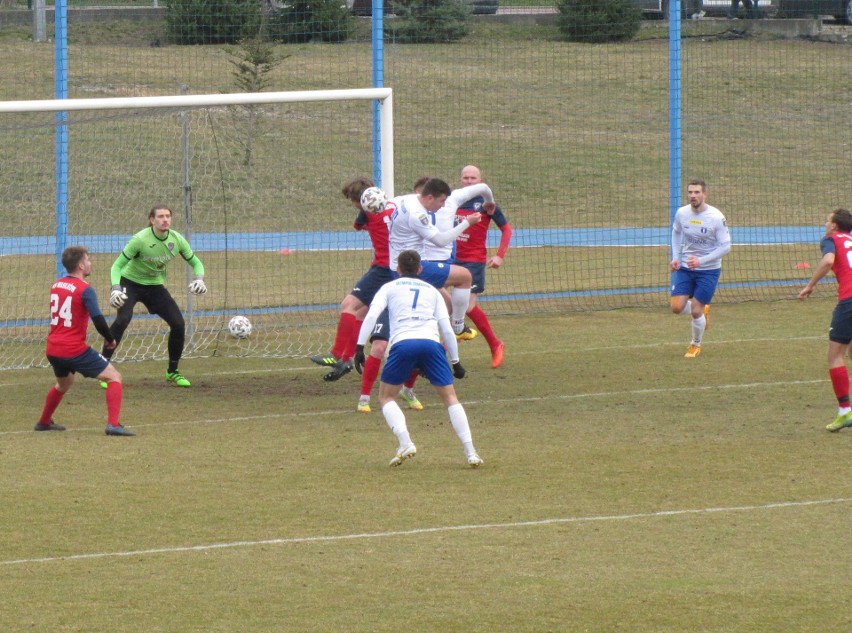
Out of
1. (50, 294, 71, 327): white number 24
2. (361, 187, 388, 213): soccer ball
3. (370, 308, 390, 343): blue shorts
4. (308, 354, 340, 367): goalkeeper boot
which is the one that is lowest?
(308, 354, 340, 367): goalkeeper boot

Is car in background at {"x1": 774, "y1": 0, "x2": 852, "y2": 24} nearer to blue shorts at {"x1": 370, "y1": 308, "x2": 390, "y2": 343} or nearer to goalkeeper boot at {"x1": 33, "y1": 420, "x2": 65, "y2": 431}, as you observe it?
blue shorts at {"x1": 370, "y1": 308, "x2": 390, "y2": 343}

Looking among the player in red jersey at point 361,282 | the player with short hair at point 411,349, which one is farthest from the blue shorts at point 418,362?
the player in red jersey at point 361,282

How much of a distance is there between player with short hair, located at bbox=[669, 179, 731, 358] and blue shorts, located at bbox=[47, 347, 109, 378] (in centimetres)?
670

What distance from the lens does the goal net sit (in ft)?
53.4

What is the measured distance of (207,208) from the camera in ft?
63.6

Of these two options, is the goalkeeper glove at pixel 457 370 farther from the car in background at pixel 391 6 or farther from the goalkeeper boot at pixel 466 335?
the car in background at pixel 391 6

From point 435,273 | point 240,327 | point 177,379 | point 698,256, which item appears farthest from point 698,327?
point 177,379

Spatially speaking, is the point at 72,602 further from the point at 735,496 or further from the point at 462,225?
the point at 462,225

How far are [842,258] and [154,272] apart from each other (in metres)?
6.75

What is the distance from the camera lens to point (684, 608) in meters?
6.85

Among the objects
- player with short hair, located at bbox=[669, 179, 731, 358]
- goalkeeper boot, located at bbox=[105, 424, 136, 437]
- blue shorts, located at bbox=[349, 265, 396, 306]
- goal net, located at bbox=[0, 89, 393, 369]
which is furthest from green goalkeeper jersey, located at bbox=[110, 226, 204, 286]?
player with short hair, located at bbox=[669, 179, 731, 358]

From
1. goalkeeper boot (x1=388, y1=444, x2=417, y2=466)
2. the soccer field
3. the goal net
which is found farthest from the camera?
the goal net

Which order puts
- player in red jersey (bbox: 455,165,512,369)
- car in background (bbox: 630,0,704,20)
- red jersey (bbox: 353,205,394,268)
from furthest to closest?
car in background (bbox: 630,0,704,20)
player in red jersey (bbox: 455,165,512,369)
red jersey (bbox: 353,205,394,268)

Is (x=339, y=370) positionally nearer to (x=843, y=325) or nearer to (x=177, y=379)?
(x=177, y=379)
